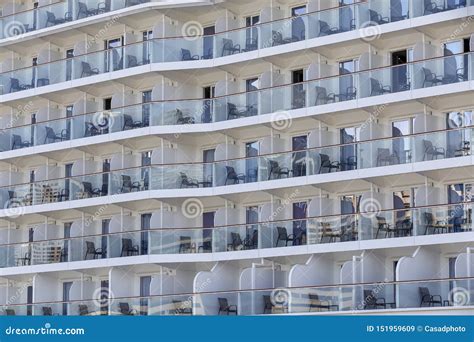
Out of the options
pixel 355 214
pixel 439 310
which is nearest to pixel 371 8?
pixel 355 214

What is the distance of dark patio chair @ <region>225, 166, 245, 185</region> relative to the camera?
5728 cm

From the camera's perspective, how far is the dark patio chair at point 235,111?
57531 mm

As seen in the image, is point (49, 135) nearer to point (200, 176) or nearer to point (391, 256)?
point (200, 176)

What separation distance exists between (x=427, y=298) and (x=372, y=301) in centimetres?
198

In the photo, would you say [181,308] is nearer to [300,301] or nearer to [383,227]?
[300,301]

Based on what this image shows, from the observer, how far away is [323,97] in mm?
55344

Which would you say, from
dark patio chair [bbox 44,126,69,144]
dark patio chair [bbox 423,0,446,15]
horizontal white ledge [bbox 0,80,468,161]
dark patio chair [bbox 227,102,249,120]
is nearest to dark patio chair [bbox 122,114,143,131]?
horizontal white ledge [bbox 0,80,468,161]

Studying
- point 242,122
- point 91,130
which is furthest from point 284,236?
point 91,130

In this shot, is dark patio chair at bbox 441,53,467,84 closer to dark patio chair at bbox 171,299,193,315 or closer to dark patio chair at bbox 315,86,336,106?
dark patio chair at bbox 315,86,336,106

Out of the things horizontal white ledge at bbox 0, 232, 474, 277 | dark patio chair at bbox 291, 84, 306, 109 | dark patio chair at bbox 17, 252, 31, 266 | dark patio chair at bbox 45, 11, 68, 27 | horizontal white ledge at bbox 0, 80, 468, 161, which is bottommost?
horizontal white ledge at bbox 0, 232, 474, 277

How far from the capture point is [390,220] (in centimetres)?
5231

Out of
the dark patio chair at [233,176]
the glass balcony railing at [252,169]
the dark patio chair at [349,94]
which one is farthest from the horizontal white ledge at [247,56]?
the dark patio chair at [233,176]

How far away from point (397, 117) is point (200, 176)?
8.15 meters

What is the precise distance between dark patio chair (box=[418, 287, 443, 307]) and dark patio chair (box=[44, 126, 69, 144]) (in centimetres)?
1878
